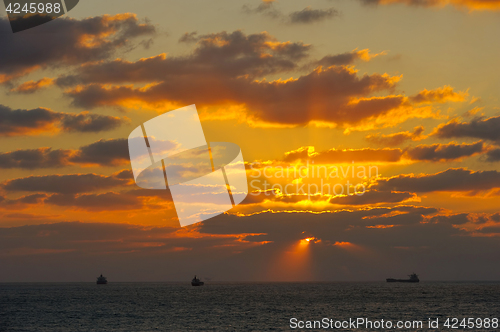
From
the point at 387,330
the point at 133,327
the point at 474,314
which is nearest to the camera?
the point at 387,330

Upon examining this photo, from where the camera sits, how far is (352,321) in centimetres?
10012

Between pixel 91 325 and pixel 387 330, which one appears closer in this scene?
pixel 387 330

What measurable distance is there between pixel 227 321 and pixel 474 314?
5846 cm

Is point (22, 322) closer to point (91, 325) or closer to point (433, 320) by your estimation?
point (91, 325)

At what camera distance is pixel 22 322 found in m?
101

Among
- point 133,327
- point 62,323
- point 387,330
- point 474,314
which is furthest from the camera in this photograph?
point 474,314

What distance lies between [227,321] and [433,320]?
41.7 m

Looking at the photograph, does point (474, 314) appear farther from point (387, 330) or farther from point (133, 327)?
point (133, 327)

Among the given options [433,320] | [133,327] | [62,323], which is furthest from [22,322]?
[433,320]

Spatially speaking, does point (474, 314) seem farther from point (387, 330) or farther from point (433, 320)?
point (387, 330)

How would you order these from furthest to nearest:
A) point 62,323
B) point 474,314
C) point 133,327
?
point 474,314 → point 62,323 → point 133,327

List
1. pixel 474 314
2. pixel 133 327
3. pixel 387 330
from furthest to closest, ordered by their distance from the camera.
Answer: pixel 474 314, pixel 133 327, pixel 387 330

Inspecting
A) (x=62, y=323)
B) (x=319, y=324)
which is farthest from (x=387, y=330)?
(x=62, y=323)

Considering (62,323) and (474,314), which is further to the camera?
(474,314)
